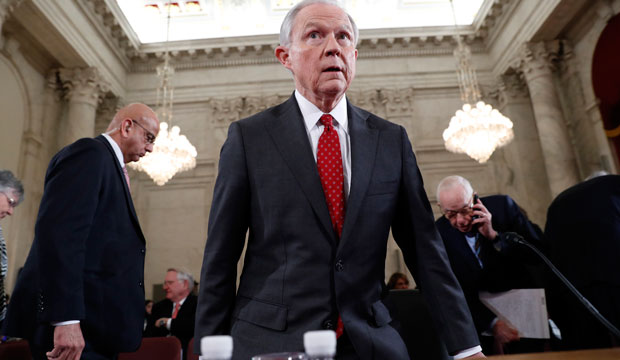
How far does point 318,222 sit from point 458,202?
1.98 metres

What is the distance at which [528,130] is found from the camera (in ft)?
38.7

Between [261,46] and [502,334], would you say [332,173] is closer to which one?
[502,334]

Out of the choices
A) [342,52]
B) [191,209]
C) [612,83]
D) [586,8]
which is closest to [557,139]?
[612,83]

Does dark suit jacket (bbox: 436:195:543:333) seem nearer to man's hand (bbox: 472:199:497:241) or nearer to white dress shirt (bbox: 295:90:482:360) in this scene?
man's hand (bbox: 472:199:497:241)

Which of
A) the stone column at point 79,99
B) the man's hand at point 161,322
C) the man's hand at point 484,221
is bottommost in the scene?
the man's hand at point 161,322

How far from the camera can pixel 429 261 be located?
5.19 ft

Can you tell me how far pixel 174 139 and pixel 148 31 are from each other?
17.9 feet

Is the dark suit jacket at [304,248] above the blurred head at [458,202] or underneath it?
underneath

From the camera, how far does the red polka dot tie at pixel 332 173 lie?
157 centimetres

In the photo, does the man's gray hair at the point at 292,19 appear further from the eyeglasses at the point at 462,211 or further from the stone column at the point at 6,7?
the stone column at the point at 6,7

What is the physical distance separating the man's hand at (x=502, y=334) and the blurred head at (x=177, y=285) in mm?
4104

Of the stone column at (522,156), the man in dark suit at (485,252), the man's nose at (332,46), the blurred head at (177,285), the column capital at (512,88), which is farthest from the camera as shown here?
the column capital at (512,88)

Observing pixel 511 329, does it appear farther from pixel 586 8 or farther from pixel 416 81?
pixel 416 81

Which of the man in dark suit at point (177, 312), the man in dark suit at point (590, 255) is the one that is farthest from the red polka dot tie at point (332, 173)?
the man in dark suit at point (177, 312)
